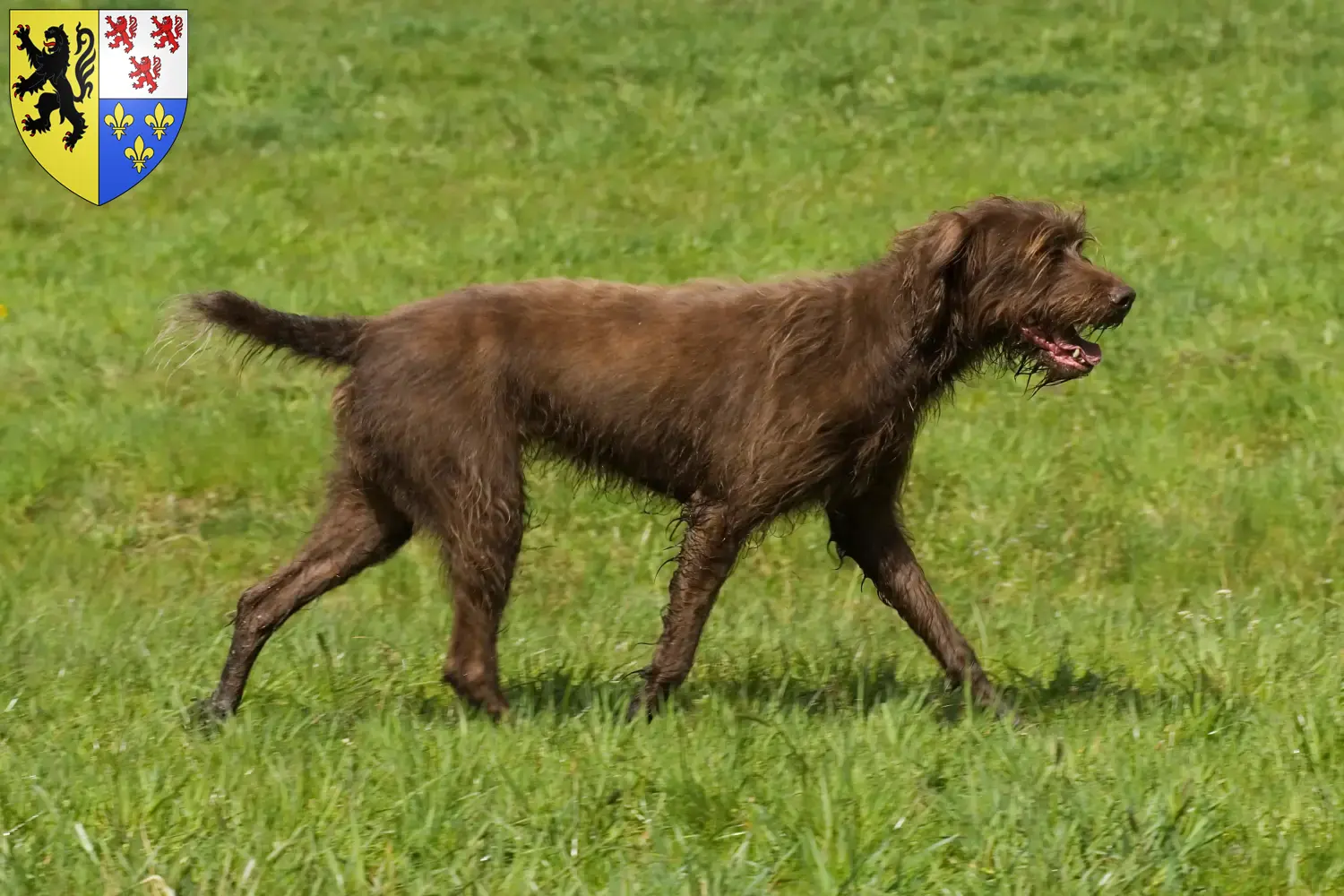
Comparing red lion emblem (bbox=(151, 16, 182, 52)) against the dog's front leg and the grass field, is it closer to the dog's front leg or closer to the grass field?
the grass field

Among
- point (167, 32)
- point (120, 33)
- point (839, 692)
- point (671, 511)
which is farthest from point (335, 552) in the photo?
point (167, 32)

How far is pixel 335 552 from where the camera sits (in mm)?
5508

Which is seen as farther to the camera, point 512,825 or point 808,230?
point 808,230

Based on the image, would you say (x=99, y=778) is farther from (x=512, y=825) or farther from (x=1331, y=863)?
(x=1331, y=863)

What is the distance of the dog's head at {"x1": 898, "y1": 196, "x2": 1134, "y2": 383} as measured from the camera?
5125 millimetres

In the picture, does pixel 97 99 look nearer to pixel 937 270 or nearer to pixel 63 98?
pixel 63 98

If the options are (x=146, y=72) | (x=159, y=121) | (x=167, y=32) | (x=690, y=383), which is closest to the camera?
(x=690, y=383)

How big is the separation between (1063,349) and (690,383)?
112 centimetres

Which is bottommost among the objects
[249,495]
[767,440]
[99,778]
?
[249,495]

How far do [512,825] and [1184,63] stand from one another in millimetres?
15877

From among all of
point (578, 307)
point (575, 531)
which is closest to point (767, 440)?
point (578, 307)

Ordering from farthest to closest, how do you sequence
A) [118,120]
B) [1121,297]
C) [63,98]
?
[118,120] < [63,98] < [1121,297]

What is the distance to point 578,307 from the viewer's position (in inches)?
Result: 210

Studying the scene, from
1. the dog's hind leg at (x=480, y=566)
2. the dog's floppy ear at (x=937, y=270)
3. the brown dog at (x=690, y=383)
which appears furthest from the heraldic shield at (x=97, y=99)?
the dog's floppy ear at (x=937, y=270)
